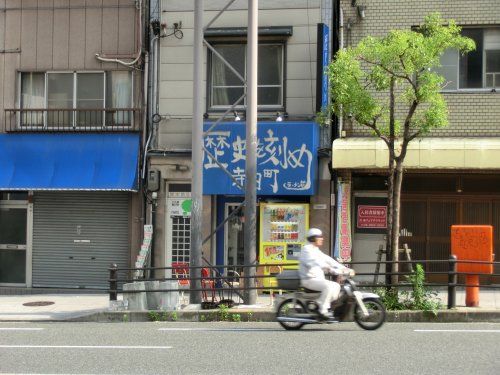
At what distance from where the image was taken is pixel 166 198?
19703 mm

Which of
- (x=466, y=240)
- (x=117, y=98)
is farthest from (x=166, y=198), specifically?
(x=466, y=240)

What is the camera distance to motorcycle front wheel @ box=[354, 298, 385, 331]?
12.0 m

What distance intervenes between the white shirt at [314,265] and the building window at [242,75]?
7.73 meters

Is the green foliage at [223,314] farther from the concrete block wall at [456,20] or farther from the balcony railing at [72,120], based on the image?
the balcony railing at [72,120]

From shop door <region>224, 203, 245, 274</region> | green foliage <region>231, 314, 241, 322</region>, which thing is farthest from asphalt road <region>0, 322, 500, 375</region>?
shop door <region>224, 203, 245, 274</region>

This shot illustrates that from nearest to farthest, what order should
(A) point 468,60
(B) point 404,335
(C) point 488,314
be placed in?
(B) point 404,335 < (C) point 488,314 < (A) point 468,60

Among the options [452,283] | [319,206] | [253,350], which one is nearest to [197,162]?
[319,206]

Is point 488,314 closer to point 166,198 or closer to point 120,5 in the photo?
point 166,198

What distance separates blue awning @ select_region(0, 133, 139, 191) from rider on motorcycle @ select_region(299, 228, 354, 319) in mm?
8103

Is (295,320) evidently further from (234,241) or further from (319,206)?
(234,241)

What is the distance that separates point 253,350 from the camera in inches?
402

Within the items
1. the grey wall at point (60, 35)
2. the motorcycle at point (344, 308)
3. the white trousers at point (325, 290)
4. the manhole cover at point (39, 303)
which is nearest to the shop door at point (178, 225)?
the manhole cover at point (39, 303)

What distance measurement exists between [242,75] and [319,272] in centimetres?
872

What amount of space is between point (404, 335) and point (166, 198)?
31.7 feet
